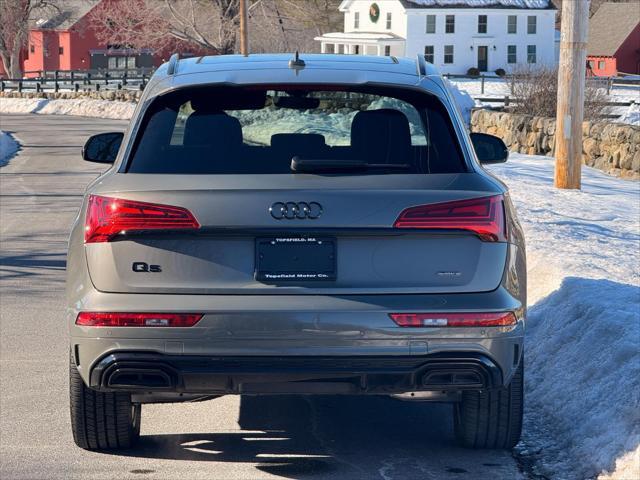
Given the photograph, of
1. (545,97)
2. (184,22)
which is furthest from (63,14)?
(545,97)

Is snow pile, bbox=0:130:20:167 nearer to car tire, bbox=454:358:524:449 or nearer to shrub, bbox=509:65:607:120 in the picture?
shrub, bbox=509:65:607:120

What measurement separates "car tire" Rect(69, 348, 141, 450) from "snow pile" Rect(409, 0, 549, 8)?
3269 inches

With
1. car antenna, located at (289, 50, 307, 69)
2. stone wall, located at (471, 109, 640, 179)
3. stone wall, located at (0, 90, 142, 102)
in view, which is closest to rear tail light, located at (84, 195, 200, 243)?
car antenna, located at (289, 50, 307, 69)

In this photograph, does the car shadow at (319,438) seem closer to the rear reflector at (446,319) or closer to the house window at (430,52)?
the rear reflector at (446,319)

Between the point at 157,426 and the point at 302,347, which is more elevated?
the point at 302,347

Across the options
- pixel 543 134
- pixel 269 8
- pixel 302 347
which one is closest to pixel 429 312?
pixel 302 347

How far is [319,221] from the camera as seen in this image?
5129 mm

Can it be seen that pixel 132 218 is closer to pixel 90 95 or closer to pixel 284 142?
pixel 284 142

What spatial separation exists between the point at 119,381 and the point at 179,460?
0.82 m

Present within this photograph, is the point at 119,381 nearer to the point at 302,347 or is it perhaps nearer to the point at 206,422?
the point at 302,347

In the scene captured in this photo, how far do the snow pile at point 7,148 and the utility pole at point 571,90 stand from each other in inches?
532

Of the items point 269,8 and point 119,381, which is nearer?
point 119,381

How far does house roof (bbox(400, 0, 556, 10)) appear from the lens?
86.9 meters

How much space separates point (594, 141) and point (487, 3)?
214 feet
